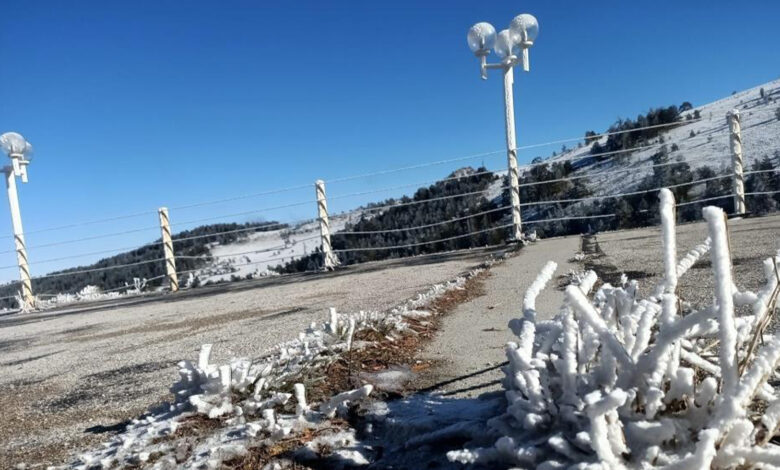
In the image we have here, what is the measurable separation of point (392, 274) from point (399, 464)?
3.86 meters

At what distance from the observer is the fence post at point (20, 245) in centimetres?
732

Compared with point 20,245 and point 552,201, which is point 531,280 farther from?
point 20,245

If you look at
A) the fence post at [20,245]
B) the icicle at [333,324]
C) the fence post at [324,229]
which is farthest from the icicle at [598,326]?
the fence post at [20,245]

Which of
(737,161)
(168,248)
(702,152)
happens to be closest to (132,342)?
Result: (168,248)

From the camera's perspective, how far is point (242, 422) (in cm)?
141

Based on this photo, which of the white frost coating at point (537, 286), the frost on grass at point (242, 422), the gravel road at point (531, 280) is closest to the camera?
the white frost coating at point (537, 286)

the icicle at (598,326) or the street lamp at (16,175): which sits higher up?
the street lamp at (16,175)

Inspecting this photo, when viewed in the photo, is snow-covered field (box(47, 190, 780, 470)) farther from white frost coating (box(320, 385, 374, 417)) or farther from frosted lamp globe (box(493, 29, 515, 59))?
frosted lamp globe (box(493, 29, 515, 59))

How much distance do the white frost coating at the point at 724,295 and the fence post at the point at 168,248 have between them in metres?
7.03

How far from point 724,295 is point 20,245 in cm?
873

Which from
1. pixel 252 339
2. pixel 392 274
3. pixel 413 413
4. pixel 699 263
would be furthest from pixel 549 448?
pixel 392 274

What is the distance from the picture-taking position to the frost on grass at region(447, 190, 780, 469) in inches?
29.8

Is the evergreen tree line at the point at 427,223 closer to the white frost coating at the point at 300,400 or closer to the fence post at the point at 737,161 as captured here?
the fence post at the point at 737,161

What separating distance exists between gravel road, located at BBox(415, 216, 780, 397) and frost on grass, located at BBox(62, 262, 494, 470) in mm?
240
